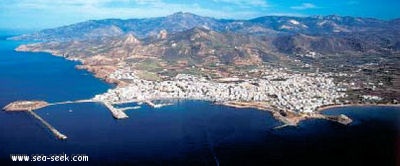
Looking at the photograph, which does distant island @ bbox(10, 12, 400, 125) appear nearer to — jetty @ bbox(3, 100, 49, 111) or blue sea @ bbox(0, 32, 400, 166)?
blue sea @ bbox(0, 32, 400, 166)

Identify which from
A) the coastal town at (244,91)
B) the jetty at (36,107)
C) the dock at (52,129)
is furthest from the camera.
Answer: the coastal town at (244,91)

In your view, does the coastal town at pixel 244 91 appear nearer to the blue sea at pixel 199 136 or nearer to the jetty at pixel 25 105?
the blue sea at pixel 199 136

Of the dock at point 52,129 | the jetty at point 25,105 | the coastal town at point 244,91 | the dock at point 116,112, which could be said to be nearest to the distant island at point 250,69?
the coastal town at point 244,91

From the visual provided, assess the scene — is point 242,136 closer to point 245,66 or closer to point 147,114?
point 147,114

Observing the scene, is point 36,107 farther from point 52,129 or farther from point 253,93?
point 253,93

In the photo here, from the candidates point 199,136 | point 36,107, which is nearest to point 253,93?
point 199,136

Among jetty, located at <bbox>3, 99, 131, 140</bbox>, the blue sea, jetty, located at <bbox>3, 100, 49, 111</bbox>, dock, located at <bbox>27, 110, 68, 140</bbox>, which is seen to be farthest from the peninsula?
dock, located at <bbox>27, 110, 68, 140</bbox>
